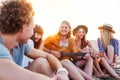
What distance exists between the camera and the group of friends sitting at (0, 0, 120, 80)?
192 centimetres

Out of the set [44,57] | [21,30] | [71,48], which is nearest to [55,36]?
[71,48]

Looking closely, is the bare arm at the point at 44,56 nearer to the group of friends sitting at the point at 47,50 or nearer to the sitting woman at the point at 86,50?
the group of friends sitting at the point at 47,50

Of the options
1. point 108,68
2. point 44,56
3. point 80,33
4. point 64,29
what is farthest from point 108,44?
point 44,56

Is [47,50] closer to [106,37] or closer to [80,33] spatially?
[80,33]

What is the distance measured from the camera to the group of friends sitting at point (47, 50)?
192 centimetres

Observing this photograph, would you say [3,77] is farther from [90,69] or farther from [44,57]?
[90,69]

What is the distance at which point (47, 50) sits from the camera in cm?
530

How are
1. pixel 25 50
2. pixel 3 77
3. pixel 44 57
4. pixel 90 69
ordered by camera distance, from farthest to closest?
pixel 90 69 < pixel 44 57 < pixel 25 50 < pixel 3 77

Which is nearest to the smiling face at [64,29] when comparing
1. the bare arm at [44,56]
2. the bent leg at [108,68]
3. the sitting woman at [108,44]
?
the bent leg at [108,68]

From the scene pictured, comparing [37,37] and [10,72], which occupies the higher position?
[37,37]

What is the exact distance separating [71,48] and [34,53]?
269cm

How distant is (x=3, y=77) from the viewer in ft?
5.97

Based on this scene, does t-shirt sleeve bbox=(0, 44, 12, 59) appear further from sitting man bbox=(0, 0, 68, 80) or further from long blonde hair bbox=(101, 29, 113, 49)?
long blonde hair bbox=(101, 29, 113, 49)

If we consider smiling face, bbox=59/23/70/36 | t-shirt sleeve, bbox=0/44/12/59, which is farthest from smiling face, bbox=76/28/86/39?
t-shirt sleeve, bbox=0/44/12/59
